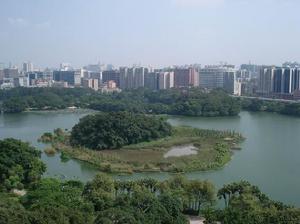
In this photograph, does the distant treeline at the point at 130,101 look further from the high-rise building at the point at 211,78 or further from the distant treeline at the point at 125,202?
the distant treeline at the point at 125,202

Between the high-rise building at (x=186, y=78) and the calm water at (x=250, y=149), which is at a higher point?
→ the high-rise building at (x=186, y=78)

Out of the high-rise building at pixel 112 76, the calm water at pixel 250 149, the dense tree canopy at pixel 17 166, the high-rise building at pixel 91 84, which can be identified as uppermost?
the high-rise building at pixel 112 76

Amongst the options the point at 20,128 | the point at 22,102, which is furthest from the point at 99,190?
the point at 22,102

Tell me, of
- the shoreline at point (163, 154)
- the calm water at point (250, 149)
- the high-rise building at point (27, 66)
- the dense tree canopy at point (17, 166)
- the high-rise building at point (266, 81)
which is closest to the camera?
the dense tree canopy at point (17, 166)

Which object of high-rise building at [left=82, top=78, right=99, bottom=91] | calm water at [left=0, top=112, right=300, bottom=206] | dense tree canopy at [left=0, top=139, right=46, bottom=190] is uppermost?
high-rise building at [left=82, top=78, right=99, bottom=91]

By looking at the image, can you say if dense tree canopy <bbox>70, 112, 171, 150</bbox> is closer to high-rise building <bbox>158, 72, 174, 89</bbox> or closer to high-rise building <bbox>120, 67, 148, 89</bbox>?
high-rise building <bbox>158, 72, 174, 89</bbox>

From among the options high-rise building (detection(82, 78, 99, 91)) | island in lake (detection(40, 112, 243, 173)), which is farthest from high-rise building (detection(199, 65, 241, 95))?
island in lake (detection(40, 112, 243, 173))

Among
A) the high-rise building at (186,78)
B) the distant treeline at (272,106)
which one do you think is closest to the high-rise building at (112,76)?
the high-rise building at (186,78)
